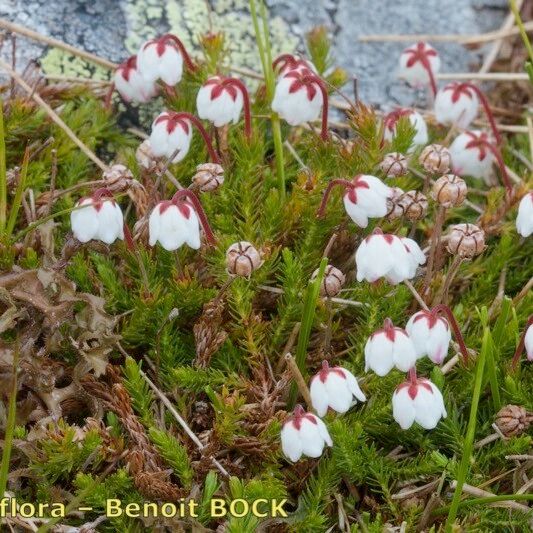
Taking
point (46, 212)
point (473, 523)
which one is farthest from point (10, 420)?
point (473, 523)

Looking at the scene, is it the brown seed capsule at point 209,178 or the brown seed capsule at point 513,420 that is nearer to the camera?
the brown seed capsule at point 513,420

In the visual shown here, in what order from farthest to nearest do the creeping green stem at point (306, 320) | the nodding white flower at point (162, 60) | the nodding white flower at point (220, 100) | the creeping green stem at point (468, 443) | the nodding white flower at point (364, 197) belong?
the nodding white flower at point (162, 60) < the nodding white flower at point (220, 100) < the nodding white flower at point (364, 197) < the creeping green stem at point (306, 320) < the creeping green stem at point (468, 443)

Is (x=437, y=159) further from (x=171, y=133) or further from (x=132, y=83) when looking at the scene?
(x=132, y=83)

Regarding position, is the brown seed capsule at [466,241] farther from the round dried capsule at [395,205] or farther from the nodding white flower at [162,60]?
the nodding white flower at [162,60]

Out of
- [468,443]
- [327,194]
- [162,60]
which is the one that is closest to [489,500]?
[468,443]

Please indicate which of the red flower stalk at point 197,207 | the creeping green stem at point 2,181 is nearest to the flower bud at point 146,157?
the red flower stalk at point 197,207

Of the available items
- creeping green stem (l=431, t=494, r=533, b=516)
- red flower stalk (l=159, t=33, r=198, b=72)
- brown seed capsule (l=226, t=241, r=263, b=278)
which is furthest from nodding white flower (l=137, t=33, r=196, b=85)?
creeping green stem (l=431, t=494, r=533, b=516)

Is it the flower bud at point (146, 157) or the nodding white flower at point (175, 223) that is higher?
the nodding white flower at point (175, 223)
